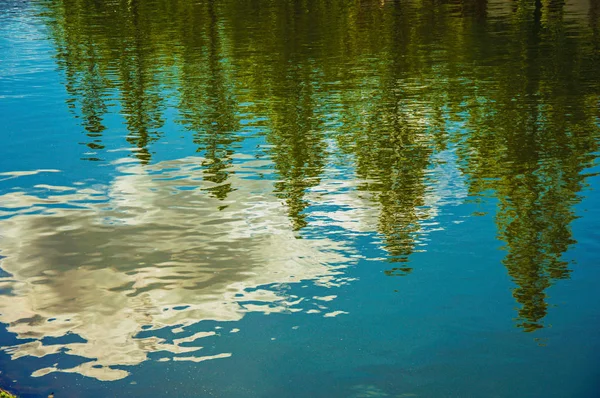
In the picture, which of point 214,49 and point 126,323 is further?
point 214,49

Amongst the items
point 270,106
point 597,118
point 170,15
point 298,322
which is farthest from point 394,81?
point 170,15

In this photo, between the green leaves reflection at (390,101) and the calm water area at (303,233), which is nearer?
the calm water area at (303,233)

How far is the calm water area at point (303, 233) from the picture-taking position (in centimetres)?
1526

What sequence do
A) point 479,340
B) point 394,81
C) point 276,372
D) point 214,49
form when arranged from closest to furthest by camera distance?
point 276,372 < point 479,340 < point 394,81 < point 214,49

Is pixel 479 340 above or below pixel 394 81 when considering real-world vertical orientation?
below

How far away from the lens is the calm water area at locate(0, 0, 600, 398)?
15258 millimetres

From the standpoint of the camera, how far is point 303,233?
21.4 meters

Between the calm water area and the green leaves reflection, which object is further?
the green leaves reflection

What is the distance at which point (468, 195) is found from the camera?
24.4 m

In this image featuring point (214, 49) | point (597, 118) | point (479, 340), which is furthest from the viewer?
point (214, 49)

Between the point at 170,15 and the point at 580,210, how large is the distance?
67.8 meters

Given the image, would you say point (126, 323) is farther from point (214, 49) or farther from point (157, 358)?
point (214, 49)

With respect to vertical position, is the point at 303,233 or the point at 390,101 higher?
the point at 390,101

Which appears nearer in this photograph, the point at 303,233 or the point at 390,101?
the point at 303,233
